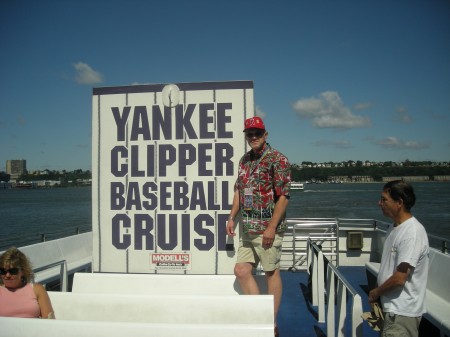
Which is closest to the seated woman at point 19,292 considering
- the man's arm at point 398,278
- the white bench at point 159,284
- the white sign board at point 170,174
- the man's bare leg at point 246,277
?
the white bench at point 159,284

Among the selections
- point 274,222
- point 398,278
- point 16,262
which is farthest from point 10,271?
point 398,278

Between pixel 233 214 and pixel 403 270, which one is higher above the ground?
pixel 233 214

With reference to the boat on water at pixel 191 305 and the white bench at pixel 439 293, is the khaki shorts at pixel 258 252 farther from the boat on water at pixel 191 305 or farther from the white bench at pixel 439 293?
the white bench at pixel 439 293

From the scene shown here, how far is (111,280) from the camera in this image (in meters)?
3.39

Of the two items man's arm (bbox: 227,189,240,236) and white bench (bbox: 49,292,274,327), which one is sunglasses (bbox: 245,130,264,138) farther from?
white bench (bbox: 49,292,274,327)

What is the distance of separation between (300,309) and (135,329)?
3520mm

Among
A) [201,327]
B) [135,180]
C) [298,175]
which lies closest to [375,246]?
[135,180]

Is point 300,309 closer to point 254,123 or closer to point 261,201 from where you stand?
point 261,201

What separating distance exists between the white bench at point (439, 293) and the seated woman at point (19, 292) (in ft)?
11.3

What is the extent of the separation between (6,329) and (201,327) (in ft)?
3.79

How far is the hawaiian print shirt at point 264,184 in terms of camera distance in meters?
Answer: 3.21

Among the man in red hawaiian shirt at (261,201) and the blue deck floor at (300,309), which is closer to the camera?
the man in red hawaiian shirt at (261,201)

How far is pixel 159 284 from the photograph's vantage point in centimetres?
340

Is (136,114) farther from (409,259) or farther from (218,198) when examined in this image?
(409,259)
